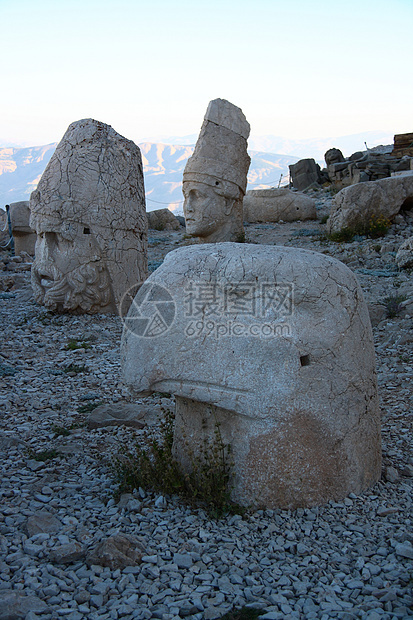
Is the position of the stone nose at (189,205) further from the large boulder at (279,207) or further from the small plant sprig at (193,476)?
the small plant sprig at (193,476)

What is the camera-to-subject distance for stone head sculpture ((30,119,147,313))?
634 centimetres

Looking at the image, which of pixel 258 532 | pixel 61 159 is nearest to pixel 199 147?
A: pixel 61 159

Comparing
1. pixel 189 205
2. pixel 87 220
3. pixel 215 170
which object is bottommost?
pixel 87 220

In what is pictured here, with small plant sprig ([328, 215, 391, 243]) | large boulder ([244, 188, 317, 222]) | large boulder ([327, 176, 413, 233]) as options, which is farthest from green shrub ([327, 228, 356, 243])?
large boulder ([244, 188, 317, 222])

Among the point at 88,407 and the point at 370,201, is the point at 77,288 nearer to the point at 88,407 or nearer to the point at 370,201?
the point at 88,407

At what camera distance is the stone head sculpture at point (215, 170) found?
370 inches

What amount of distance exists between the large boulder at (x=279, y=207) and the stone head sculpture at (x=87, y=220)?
695 centimetres

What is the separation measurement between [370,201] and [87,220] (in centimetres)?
578

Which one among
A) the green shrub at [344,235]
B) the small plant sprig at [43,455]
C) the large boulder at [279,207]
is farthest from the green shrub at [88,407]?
the large boulder at [279,207]

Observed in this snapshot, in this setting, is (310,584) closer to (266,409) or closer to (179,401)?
(266,409)

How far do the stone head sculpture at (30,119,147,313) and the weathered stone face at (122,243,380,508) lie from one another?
395 cm

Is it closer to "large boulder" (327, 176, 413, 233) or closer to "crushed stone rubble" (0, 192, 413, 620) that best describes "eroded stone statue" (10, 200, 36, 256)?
"large boulder" (327, 176, 413, 233)

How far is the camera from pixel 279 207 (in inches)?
520

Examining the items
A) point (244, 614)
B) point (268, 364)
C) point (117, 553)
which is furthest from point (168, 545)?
point (268, 364)
